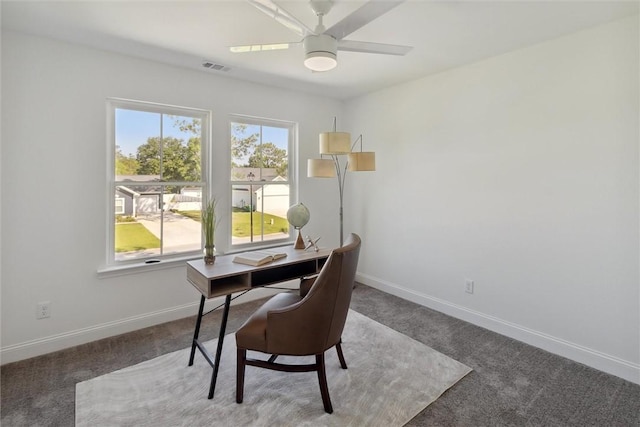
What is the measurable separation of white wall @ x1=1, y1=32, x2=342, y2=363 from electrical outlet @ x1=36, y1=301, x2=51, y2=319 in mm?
31

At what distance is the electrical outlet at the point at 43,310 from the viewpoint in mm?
2484

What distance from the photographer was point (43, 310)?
8.21 feet

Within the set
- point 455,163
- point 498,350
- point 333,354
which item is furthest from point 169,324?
point 455,163

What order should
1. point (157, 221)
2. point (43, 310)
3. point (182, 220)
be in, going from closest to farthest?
point (43, 310)
point (157, 221)
point (182, 220)

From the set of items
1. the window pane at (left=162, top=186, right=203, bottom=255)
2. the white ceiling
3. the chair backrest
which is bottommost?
the chair backrest

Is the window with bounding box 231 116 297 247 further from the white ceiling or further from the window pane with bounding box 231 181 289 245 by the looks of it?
the white ceiling

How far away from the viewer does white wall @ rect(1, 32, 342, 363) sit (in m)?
2.36

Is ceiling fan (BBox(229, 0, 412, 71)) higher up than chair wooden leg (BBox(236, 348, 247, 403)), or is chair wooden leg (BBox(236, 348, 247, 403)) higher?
ceiling fan (BBox(229, 0, 412, 71))

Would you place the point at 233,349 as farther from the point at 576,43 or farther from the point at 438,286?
the point at 576,43

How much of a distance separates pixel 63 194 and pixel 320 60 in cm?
229

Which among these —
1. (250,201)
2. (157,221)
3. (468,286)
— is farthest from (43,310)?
(468,286)

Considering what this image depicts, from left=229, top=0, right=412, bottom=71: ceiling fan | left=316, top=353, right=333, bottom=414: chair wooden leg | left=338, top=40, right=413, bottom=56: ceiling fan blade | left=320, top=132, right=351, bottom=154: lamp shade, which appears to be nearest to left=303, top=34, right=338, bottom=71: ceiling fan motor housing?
left=229, top=0, right=412, bottom=71: ceiling fan

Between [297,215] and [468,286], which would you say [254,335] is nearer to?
[297,215]

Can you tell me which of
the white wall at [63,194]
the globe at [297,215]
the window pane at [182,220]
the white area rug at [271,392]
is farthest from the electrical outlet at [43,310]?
the globe at [297,215]
